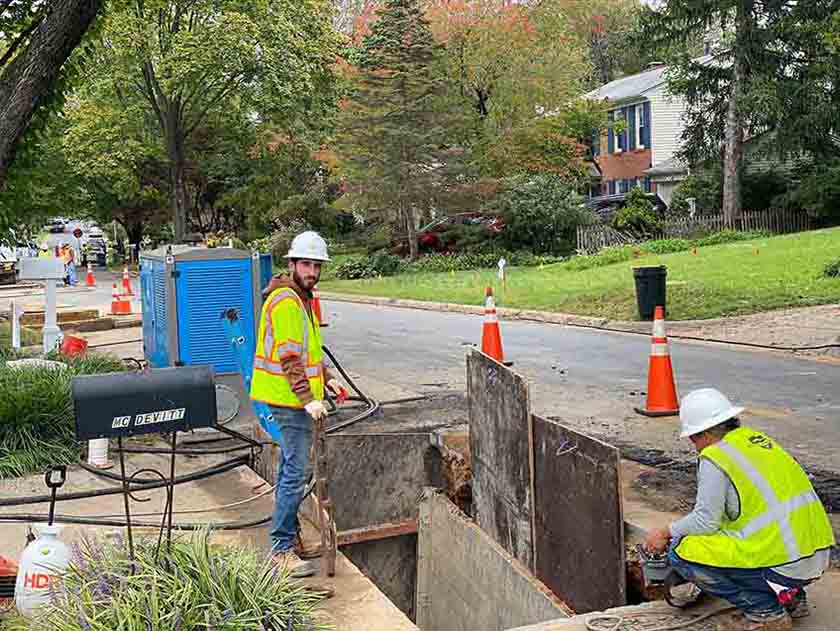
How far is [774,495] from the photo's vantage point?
4.27 meters

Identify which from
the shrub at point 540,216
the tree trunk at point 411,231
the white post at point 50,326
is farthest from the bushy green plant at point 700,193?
the white post at point 50,326

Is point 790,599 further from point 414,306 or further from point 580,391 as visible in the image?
point 414,306

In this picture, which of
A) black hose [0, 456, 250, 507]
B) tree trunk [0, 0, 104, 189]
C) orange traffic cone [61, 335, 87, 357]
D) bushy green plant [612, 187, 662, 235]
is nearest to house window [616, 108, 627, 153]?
bushy green plant [612, 187, 662, 235]

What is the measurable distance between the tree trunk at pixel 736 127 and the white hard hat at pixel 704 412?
31.9 meters

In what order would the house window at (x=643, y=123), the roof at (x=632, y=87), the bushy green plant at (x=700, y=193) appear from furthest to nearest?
1. the roof at (x=632, y=87)
2. the house window at (x=643, y=123)
3. the bushy green plant at (x=700, y=193)

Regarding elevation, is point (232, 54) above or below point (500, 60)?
below

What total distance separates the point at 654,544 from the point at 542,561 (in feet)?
6.29

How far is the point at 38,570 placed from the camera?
476cm

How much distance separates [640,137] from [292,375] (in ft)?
143

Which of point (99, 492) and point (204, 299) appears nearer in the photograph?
point (99, 492)

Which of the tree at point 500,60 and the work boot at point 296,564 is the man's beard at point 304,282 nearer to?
the work boot at point 296,564

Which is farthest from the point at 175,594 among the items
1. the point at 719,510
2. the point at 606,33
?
the point at 606,33

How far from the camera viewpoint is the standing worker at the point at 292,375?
5.37 m

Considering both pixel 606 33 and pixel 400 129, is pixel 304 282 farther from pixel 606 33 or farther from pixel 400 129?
pixel 606 33
